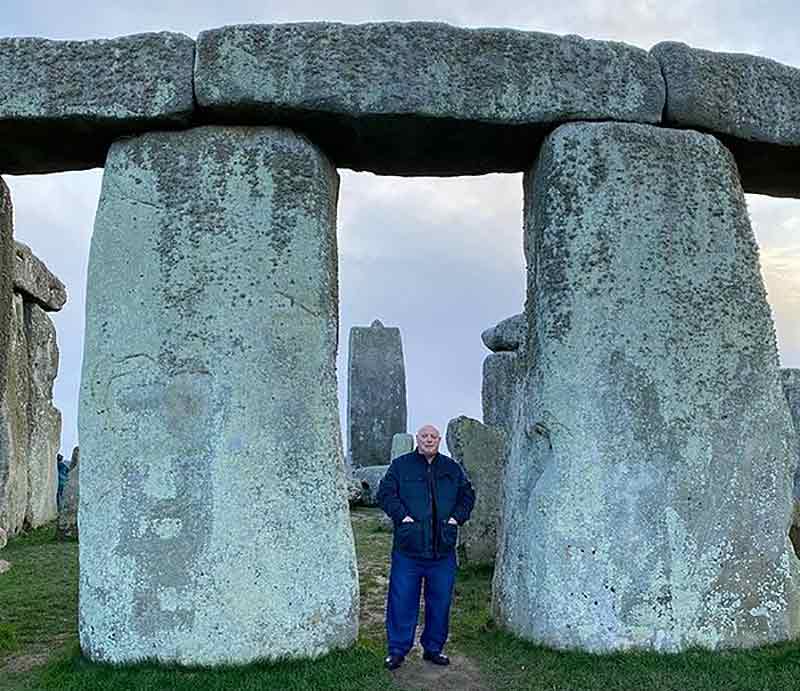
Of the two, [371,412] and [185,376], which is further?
[371,412]

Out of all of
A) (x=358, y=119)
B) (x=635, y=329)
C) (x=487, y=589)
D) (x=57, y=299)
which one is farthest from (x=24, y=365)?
(x=635, y=329)

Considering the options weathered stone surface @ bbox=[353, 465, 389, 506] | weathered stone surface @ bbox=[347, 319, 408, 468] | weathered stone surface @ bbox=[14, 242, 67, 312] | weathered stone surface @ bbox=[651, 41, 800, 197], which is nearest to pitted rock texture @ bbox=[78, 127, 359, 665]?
weathered stone surface @ bbox=[651, 41, 800, 197]

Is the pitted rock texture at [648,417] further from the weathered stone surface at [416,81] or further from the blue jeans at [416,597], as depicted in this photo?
the blue jeans at [416,597]

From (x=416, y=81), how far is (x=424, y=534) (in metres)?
2.35

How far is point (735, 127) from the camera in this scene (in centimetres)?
523

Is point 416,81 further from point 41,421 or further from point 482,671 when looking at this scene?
point 41,421

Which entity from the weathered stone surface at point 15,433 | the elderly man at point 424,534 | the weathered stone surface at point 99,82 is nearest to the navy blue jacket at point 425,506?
the elderly man at point 424,534

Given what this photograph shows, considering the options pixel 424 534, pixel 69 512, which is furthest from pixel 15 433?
pixel 424 534

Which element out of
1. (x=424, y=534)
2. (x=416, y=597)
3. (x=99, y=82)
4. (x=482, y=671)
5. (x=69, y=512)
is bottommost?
(x=482, y=671)

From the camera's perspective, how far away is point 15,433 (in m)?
10.1

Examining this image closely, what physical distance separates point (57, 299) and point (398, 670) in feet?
28.7

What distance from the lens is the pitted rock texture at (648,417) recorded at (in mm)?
4785

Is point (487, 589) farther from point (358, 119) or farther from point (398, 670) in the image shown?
point (358, 119)

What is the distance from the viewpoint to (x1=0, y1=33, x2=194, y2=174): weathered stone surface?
189 inches
